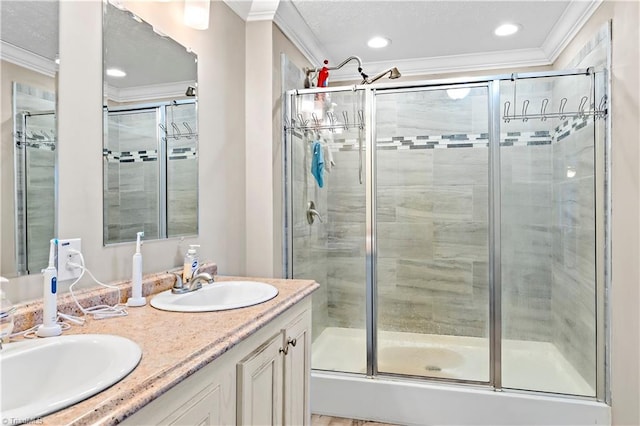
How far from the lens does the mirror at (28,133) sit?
108 centimetres

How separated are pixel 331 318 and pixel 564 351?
1.56 meters

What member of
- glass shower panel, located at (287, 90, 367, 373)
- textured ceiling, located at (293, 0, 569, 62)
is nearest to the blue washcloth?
glass shower panel, located at (287, 90, 367, 373)

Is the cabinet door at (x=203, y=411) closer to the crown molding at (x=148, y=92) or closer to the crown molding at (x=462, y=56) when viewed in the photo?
the crown molding at (x=148, y=92)

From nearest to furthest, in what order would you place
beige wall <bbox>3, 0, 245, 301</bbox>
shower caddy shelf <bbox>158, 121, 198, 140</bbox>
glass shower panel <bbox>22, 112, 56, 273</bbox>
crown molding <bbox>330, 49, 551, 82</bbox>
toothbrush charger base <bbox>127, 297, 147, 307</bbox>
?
glass shower panel <bbox>22, 112, 56, 273</bbox> → beige wall <bbox>3, 0, 245, 301</bbox> → toothbrush charger base <bbox>127, 297, 147, 307</bbox> → shower caddy shelf <bbox>158, 121, 198, 140</bbox> → crown molding <bbox>330, 49, 551, 82</bbox>

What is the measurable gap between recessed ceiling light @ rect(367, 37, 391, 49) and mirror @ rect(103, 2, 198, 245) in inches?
57.2

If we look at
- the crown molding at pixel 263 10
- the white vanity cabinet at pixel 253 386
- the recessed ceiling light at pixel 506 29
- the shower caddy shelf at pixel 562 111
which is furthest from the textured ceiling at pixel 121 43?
the recessed ceiling light at pixel 506 29

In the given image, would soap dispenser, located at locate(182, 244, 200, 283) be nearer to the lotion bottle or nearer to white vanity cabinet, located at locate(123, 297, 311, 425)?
the lotion bottle

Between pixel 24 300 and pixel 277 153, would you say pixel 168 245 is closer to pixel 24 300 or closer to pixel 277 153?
pixel 24 300

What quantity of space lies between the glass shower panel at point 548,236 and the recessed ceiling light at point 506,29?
488mm

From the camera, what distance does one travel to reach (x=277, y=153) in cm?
249

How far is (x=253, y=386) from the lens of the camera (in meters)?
1.22

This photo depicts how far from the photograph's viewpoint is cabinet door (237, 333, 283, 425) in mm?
1159

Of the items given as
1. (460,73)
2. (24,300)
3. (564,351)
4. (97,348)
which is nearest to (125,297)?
(24,300)

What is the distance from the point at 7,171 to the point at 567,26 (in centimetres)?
302
